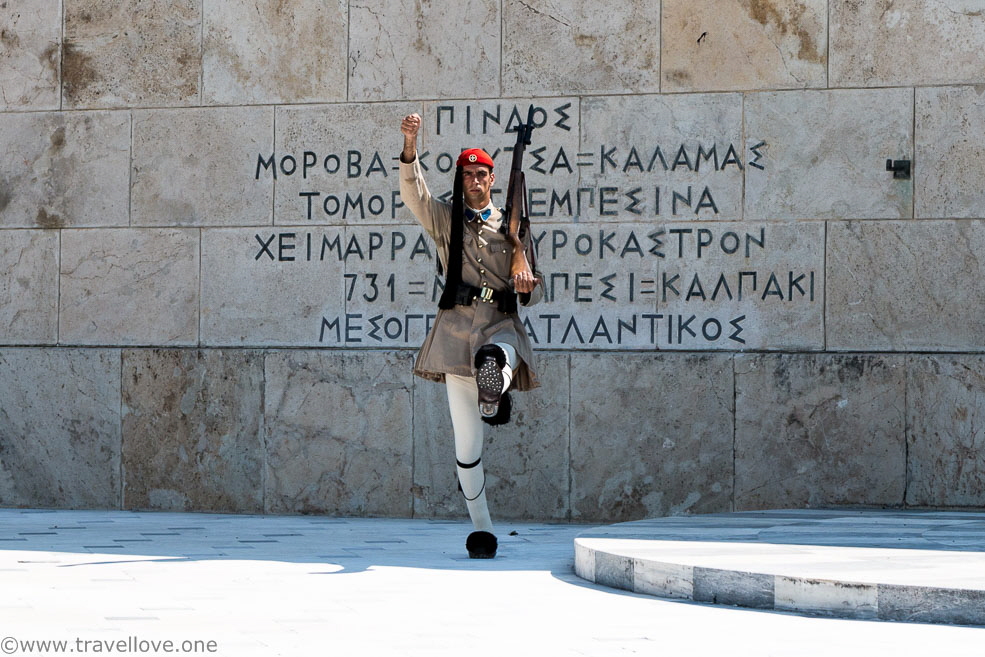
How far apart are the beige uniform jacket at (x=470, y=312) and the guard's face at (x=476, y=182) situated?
13 cm

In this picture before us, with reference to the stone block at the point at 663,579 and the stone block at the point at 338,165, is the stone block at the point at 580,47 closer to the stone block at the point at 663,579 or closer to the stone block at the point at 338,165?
the stone block at the point at 338,165

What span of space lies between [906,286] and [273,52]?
4.60m

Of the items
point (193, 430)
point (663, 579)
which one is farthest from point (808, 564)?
point (193, 430)

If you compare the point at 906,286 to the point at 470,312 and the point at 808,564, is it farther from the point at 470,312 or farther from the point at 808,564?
the point at 808,564

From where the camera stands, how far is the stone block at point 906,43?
364 inches

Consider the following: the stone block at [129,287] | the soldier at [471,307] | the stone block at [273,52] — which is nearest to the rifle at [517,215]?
the soldier at [471,307]

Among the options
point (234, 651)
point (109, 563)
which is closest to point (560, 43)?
point (109, 563)

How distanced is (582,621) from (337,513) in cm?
474

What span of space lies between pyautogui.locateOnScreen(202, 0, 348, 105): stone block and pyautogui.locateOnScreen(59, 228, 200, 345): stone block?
1.10m

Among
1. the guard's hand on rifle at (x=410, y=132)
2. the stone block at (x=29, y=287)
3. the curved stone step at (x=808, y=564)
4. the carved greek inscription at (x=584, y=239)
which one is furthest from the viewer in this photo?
the stone block at (x=29, y=287)

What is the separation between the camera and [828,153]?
30.8ft

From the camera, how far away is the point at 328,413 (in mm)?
9859

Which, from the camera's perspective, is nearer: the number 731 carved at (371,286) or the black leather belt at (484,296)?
the black leather belt at (484,296)

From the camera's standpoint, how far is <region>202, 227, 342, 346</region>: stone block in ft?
32.8
